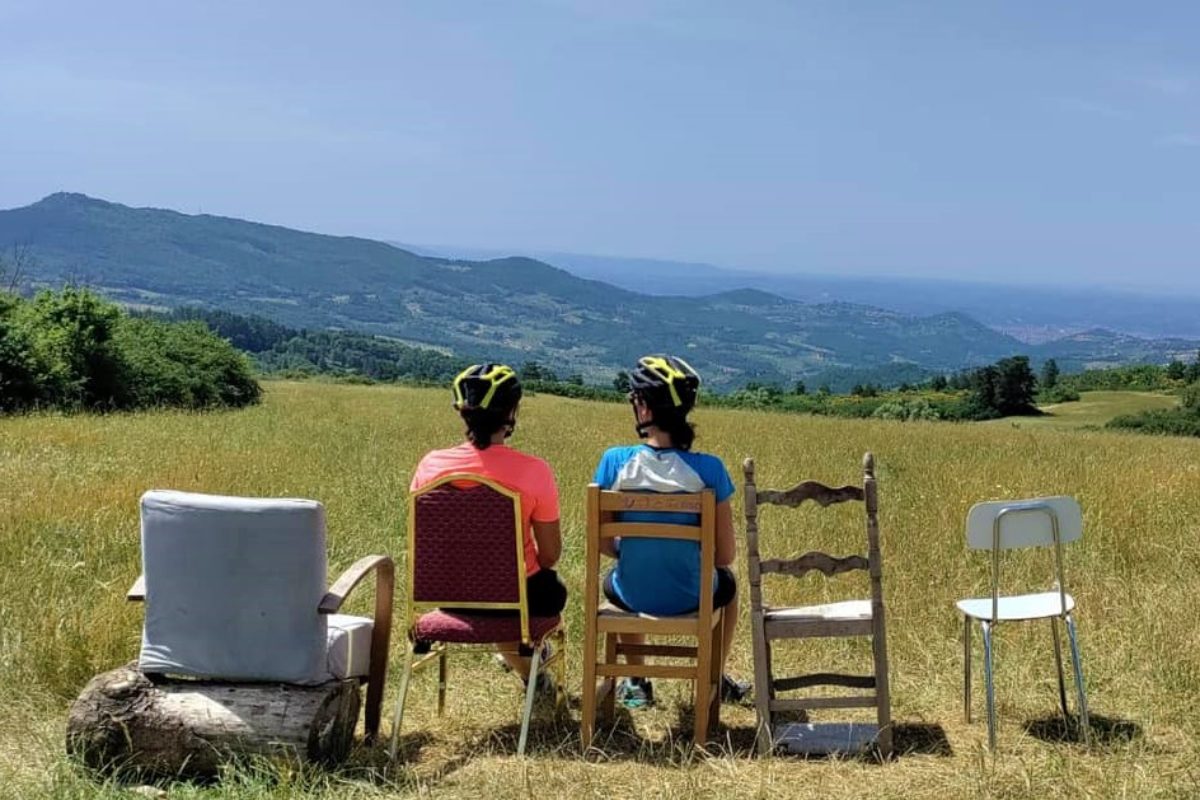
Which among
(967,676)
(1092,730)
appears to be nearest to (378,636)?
(967,676)

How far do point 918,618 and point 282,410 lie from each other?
70.7 ft

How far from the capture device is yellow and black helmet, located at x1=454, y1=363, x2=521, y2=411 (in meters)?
4.52

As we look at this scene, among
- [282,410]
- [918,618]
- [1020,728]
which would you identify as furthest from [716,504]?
[282,410]

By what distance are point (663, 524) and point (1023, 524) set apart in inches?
61.5

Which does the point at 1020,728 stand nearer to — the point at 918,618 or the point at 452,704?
the point at 918,618

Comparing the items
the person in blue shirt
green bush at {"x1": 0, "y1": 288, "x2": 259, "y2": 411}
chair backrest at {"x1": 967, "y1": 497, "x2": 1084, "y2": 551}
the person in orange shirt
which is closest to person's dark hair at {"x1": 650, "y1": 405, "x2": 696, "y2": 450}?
the person in blue shirt

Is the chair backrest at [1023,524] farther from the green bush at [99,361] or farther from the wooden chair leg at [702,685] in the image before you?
the green bush at [99,361]

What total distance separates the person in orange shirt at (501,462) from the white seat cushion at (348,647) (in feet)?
2.23

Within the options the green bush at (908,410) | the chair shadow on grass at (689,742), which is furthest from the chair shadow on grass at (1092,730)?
the green bush at (908,410)

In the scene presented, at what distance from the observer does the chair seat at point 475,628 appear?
4492mm

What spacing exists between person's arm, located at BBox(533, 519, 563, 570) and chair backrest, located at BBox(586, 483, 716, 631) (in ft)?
0.76

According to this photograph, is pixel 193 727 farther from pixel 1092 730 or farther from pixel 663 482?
pixel 1092 730

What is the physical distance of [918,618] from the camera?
655 centimetres

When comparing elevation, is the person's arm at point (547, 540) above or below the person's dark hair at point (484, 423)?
below
